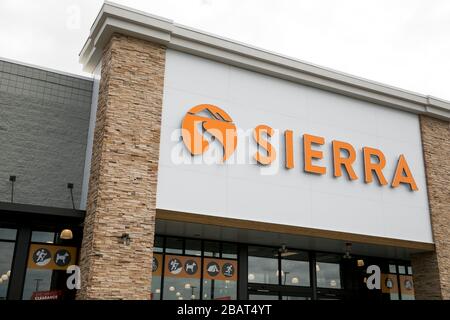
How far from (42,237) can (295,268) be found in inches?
371

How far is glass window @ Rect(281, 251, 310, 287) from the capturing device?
723 inches

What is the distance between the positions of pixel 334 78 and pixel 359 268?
26.6 ft

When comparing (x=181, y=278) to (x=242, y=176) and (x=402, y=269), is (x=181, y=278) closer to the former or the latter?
(x=242, y=176)

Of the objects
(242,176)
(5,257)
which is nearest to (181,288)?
(242,176)

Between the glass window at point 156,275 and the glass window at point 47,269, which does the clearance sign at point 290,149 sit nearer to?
the glass window at point 156,275

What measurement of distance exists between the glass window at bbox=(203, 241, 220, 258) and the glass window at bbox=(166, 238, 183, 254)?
3.05ft

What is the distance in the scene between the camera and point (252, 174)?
15617mm

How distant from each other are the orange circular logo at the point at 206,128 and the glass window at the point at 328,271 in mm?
6931

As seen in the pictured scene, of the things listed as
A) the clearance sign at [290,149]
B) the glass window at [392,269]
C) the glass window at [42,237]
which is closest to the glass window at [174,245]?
the clearance sign at [290,149]

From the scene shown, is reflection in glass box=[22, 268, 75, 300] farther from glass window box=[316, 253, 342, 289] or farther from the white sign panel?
glass window box=[316, 253, 342, 289]

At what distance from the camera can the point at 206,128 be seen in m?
15.1

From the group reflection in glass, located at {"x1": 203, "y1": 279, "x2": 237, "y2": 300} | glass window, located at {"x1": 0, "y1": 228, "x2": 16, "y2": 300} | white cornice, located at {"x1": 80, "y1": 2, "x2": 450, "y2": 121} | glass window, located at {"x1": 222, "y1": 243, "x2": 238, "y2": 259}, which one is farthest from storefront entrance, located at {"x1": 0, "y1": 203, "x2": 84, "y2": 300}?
white cornice, located at {"x1": 80, "y1": 2, "x2": 450, "y2": 121}

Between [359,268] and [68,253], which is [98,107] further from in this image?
[359,268]
